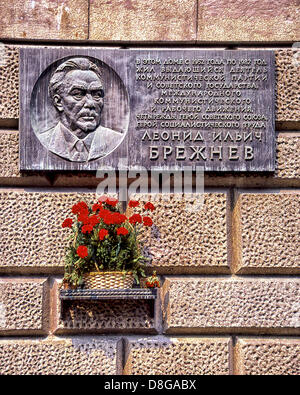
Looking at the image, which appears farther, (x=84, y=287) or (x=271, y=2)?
(x=271, y=2)

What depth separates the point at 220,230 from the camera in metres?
4.91

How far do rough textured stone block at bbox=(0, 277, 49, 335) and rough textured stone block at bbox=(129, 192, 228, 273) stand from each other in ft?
2.44

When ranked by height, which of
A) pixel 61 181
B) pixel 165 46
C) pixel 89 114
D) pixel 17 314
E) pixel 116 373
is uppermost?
pixel 165 46

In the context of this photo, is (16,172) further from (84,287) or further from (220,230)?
(220,230)

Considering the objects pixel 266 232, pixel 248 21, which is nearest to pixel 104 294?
pixel 266 232

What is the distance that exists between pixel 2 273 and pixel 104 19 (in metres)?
1.77

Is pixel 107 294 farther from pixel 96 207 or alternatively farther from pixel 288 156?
pixel 288 156

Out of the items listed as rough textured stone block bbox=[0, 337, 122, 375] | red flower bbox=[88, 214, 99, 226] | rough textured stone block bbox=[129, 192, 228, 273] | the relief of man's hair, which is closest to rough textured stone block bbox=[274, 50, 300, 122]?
rough textured stone block bbox=[129, 192, 228, 273]

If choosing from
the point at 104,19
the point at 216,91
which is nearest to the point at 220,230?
the point at 216,91

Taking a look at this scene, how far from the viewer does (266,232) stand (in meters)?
4.89

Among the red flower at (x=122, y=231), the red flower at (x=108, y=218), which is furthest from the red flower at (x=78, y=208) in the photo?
the red flower at (x=122, y=231)

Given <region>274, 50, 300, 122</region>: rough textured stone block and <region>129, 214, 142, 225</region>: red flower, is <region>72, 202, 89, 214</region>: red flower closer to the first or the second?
<region>129, 214, 142, 225</region>: red flower

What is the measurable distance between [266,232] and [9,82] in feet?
6.25

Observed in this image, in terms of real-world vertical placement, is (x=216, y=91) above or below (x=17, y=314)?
above
